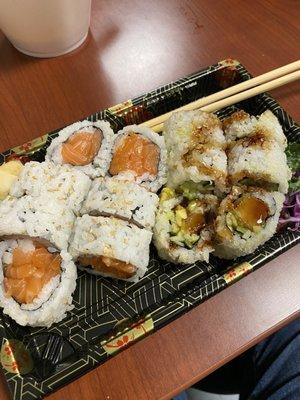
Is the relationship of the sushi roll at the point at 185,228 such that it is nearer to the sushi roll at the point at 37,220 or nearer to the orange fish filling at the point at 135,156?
the orange fish filling at the point at 135,156

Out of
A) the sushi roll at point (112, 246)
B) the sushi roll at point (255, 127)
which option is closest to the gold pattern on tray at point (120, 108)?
the sushi roll at point (255, 127)

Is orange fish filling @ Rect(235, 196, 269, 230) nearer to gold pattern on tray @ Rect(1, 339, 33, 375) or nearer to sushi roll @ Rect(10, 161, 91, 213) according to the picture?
sushi roll @ Rect(10, 161, 91, 213)

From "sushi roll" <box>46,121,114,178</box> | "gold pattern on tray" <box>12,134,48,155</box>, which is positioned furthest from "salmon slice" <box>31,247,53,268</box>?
"gold pattern on tray" <box>12,134,48,155</box>

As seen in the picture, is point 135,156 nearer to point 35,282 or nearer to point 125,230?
point 125,230

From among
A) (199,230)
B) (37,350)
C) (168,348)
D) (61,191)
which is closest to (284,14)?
(199,230)

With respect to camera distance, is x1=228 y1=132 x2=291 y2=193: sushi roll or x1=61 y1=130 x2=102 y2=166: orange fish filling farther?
x1=61 y1=130 x2=102 y2=166: orange fish filling

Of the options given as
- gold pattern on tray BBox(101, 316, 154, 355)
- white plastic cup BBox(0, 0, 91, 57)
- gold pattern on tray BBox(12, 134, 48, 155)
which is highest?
white plastic cup BBox(0, 0, 91, 57)
